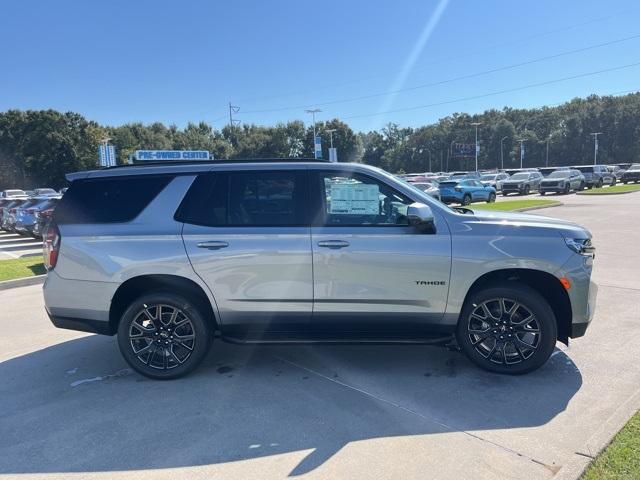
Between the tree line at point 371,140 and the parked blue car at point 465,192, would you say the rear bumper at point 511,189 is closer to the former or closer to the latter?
the parked blue car at point 465,192

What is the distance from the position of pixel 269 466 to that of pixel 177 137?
88.3 metres

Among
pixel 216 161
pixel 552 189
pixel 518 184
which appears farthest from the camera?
pixel 518 184

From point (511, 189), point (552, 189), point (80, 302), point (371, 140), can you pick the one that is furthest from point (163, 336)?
point (371, 140)

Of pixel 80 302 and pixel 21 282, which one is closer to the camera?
pixel 80 302

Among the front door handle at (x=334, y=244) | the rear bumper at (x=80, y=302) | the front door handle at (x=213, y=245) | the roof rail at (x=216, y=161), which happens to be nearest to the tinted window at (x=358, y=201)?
the front door handle at (x=334, y=244)

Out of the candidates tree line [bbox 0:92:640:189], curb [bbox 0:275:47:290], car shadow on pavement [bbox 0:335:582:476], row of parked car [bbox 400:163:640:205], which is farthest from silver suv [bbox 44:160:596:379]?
tree line [bbox 0:92:640:189]

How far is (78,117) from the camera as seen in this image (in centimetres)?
6950

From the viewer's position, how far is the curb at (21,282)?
8820 mm

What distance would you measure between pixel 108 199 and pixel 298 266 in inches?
74.3

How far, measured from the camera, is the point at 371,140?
13488 cm

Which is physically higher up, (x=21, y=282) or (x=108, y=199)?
(x=108, y=199)

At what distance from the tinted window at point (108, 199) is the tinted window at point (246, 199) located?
38 centimetres

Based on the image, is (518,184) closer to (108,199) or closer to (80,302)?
(108,199)

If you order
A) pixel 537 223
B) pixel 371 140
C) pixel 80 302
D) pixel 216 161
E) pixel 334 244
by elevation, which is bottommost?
pixel 80 302
